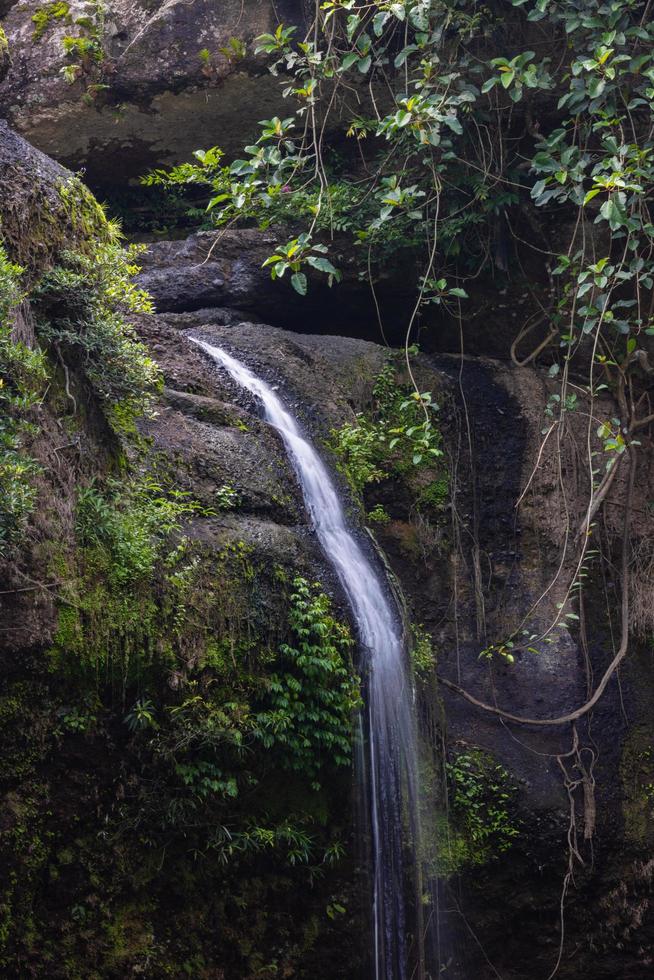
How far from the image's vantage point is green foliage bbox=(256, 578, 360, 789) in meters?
5.11

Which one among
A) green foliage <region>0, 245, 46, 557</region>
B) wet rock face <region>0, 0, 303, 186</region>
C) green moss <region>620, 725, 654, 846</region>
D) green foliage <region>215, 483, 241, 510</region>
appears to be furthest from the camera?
wet rock face <region>0, 0, 303, 186</region>

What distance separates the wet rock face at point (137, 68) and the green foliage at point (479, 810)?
22.2ft

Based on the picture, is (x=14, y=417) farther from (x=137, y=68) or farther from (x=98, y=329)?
(x=137, y=68)

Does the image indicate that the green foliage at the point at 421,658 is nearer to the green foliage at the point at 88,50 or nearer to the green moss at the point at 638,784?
the green moss at the point at 638,784

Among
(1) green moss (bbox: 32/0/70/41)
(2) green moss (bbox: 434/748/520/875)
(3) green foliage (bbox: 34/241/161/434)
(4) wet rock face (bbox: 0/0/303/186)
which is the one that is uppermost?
(1) green moss (bbox: 32/0/70/41)

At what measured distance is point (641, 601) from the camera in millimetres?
7734

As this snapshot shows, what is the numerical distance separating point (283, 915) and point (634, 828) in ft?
9.82

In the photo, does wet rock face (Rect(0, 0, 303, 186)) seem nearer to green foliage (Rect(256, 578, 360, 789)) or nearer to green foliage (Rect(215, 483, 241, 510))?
green foliage (Rect(215, 483, 241, 510))

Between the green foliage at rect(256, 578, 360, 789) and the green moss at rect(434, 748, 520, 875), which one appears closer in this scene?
the green foliage at rect(256, 578, 360, 789)

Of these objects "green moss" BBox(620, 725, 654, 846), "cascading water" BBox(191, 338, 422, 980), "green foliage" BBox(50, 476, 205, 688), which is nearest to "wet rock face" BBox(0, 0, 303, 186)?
"cascading water" BBox(191, 338, 422, 980)

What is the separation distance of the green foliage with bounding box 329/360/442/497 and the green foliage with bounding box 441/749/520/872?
2.19 meters

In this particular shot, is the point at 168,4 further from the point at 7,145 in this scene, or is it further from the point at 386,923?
the point at 386,923

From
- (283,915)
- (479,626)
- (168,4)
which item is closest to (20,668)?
(283,915)

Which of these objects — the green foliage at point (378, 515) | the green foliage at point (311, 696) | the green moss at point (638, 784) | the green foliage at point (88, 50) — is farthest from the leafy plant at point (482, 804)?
the green foliage at point (88, 50)
